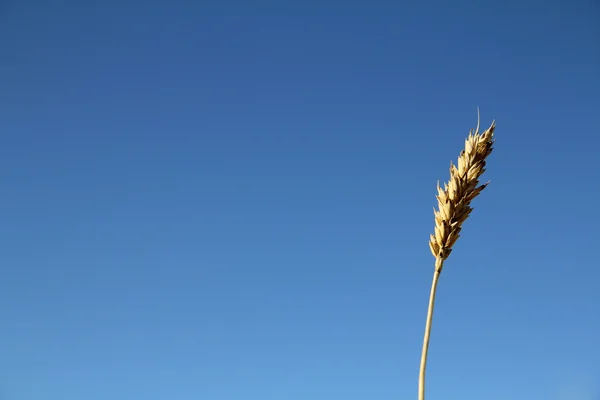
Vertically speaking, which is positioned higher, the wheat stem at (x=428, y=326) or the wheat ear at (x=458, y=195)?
the wheat ear at (x=458, y=195)

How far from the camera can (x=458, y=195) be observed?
436cm


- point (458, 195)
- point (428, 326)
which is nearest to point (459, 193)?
point (458, 195)

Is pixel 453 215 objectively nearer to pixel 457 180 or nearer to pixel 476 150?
pixel 457 180

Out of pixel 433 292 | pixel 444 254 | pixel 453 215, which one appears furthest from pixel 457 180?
pixel 433 292

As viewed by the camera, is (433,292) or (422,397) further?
(433,292)

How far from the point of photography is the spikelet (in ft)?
13.5

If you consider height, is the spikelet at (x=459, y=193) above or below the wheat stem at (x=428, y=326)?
above

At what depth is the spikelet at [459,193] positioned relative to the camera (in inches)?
162

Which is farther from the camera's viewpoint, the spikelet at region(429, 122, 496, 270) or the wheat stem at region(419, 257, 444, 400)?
the spikelet at region(429, 122, 496, 270)

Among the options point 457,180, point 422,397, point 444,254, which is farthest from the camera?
point 457,180

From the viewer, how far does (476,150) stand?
4.50 meters

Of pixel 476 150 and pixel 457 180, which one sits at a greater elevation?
pixel 476 150

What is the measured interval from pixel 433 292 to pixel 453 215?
74cm

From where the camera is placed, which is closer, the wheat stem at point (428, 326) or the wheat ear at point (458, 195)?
the wheat stem at point (428, 326)
